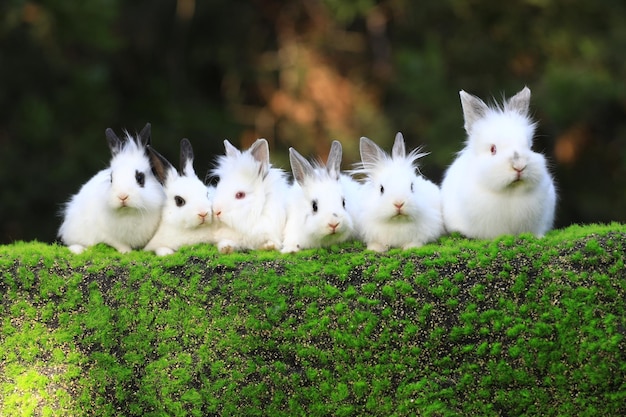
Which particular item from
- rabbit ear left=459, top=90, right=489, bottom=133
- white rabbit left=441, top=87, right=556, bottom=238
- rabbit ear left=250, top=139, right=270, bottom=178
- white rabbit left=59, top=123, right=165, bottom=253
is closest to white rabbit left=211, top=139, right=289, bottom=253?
rabbit ear left=250, top=139, right=270, bottom=178

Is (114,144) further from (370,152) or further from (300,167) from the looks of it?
(370,152)

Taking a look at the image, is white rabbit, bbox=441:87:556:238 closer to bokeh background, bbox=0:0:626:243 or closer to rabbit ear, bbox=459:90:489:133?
rabbit ear, bbox=459:90:489:133

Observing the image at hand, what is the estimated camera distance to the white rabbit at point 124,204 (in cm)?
514

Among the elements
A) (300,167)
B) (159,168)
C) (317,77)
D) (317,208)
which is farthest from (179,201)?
(317,77)

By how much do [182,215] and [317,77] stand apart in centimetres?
767

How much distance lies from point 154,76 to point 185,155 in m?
6.54

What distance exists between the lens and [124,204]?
506 cm

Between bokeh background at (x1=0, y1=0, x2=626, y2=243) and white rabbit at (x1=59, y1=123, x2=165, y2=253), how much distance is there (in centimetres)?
331

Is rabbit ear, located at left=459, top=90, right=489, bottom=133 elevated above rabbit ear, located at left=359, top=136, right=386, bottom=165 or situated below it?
above

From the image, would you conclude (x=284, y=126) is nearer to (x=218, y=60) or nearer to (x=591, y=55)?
(x=218, y=60)

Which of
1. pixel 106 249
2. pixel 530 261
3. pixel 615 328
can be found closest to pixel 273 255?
pixel 106 249

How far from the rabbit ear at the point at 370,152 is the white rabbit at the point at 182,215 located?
0.99 m

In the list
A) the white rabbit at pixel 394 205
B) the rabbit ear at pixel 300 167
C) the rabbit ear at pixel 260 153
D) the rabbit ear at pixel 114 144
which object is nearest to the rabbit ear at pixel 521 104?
the white rabbit at pixel 394 205

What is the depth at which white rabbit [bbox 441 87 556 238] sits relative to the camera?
471 centimetres
